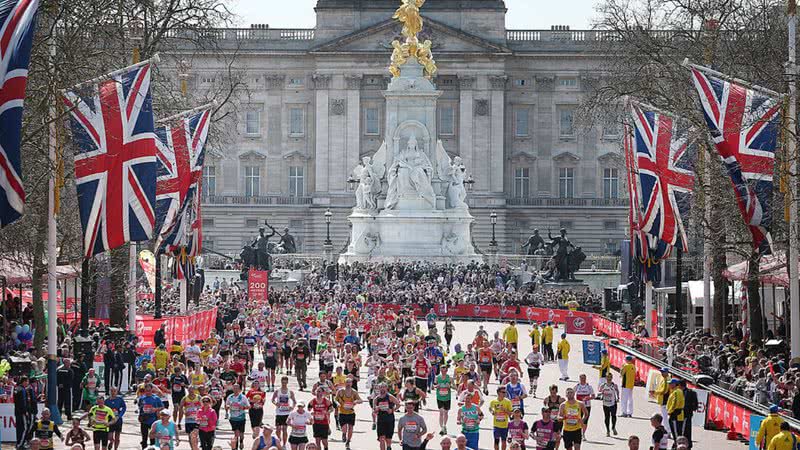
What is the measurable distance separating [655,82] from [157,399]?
93.3ft

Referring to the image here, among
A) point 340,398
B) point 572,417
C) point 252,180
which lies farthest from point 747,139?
point 252,180

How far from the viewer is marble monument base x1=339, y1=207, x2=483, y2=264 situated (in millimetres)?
85000

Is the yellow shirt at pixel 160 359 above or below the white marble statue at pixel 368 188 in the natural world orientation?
below

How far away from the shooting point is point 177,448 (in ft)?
102

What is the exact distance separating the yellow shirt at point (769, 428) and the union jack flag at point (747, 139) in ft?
24.7

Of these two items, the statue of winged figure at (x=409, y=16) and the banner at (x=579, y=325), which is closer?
the banner at (x=579, y=325)

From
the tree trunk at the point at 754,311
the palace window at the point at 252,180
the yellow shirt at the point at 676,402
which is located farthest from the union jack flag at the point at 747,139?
the palace window at the point at 252,180

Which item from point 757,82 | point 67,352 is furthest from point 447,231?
point 67,352

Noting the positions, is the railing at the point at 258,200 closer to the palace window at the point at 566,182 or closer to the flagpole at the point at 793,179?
the palace window at the point at 566,182

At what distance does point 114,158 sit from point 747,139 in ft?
40.2

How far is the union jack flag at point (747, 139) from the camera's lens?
33469 mm

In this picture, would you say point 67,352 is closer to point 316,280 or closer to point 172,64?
point 316,280

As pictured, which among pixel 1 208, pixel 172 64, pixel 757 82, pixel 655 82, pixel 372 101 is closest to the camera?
pixel 1 208

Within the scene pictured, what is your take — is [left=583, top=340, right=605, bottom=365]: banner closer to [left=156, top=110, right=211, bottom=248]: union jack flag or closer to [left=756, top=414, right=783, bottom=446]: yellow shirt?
[left=156, top=110, right=211, bottom=248]: union jack flag
